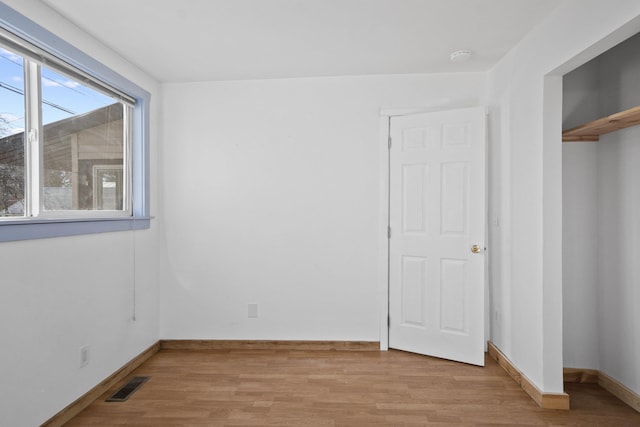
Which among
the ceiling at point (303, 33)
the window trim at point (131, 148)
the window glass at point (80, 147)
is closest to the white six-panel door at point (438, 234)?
the ceiling at point (303, 33)

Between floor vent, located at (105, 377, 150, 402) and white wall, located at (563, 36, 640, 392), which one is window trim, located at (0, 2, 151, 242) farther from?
white wall, located at (563, 36, 640, 392)

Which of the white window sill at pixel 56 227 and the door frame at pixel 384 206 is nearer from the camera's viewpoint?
the white window sill at pixel 56 227

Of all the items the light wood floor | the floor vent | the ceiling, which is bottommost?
the floor vent

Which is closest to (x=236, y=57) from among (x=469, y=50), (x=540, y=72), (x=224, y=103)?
(x=224, y=103)

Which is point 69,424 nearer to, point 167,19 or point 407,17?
point 167,19

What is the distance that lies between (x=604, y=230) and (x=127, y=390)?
3.48m

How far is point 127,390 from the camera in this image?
7.99ft

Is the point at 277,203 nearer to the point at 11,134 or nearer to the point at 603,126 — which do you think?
the point at 11,134

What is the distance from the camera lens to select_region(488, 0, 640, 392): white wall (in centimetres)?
195

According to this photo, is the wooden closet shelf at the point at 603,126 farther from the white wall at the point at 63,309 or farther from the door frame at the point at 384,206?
the white wall at the point at 63,309

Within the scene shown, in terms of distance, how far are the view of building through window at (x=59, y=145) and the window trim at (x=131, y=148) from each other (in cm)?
9

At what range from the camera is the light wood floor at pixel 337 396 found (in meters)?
2.08

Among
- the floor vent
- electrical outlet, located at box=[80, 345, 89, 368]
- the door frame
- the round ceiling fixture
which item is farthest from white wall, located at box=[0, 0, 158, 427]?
the round ceiling fixture

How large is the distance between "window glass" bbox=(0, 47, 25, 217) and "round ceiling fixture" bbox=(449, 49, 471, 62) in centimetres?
278
